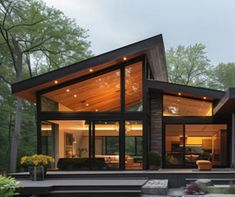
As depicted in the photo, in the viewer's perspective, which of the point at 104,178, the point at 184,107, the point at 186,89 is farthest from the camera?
the point at 184,107

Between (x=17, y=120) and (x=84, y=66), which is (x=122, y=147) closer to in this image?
(x=84, y=66)

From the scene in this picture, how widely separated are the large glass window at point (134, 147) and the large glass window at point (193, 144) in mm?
2825

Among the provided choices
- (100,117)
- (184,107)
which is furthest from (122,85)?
(184,107)

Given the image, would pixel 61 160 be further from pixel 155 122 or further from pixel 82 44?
pixel 82 44

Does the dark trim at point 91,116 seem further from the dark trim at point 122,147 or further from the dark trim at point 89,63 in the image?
the dark trim at point 89,63

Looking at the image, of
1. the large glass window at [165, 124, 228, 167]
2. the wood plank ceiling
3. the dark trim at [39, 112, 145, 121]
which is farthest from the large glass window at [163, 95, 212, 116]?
the dark trim at [39, 112, 145, 121]

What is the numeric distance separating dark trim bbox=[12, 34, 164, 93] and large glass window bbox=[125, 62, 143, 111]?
3.03ft

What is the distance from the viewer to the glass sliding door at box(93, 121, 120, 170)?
14.3 meters

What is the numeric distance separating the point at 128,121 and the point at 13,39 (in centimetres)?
1415

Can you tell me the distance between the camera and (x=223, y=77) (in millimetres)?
40219

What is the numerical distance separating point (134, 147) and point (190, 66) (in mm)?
24448

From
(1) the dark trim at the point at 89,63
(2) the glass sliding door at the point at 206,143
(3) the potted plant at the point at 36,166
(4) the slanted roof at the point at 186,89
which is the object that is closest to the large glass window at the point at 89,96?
(1) the dark trim at the point at 89,63

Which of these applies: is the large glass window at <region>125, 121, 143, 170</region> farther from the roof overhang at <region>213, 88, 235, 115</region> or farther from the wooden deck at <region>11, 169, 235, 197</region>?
the roof overhang at <region>213, 88, 235, 115</region>

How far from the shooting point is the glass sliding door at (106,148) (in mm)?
14344
